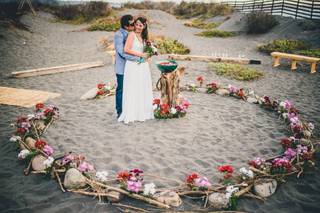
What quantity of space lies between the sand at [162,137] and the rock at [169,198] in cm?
55

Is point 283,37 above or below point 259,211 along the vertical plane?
above

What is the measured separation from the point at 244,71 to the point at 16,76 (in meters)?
8.53

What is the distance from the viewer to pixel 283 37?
18.5 metres

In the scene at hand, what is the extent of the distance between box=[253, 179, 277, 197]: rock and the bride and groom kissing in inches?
124

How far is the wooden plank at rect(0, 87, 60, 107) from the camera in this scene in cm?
714

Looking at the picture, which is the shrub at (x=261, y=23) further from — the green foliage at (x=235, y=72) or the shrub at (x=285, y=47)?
the green foliage at (x=235, y=72)

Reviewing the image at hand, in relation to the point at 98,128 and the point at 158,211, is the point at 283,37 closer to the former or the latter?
the point at 98,128

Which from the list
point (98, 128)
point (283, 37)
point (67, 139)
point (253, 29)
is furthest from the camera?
point (253, 29)

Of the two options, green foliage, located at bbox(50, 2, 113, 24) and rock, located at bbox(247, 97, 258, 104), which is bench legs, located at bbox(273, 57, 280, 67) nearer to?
rock, located at bbox(247, 97, 258, 104)

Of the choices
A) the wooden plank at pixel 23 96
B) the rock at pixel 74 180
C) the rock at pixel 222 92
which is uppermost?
the rock at pixel 222 92

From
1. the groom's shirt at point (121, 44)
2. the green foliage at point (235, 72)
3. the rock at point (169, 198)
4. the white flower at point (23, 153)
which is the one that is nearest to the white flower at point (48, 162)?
the white flower at point (23, 153)

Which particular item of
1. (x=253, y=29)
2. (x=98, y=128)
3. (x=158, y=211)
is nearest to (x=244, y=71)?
(x=98, y=128)

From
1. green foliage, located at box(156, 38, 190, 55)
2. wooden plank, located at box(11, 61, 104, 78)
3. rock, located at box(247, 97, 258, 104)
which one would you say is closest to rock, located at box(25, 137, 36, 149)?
wooden plank, located at box(11, 61, 104, 78)

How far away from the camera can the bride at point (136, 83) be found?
5762mm
